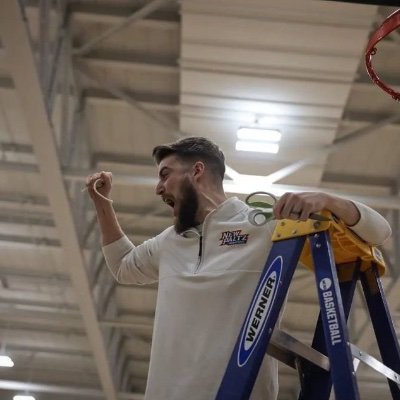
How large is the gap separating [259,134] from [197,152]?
7.56m

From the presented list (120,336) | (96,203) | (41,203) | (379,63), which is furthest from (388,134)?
(120,336)

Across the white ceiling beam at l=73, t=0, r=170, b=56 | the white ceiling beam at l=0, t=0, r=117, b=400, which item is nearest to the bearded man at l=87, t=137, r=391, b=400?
the white ceiling beam at l=0, t=0, r=117, b=400

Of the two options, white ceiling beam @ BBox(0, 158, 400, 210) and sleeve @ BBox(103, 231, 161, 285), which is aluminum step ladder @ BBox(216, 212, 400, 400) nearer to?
sleeve @ BBox(103, 231, 161, 285)

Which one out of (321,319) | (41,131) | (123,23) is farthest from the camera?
(123,23)

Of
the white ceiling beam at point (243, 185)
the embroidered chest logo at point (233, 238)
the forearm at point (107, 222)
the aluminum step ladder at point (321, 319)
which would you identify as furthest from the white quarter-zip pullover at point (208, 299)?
the white ceiling beam at point (243, 185)

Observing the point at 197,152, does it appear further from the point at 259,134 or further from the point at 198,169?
the point at 259,134

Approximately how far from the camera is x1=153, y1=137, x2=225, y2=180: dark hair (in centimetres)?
346

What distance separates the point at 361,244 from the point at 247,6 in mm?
6767

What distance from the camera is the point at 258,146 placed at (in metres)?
11.0

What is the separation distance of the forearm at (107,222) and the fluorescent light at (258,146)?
7188mm

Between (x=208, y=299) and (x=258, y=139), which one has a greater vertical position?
(x=258, y=139)

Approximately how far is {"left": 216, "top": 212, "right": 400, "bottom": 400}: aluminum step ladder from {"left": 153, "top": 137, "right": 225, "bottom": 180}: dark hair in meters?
0.65

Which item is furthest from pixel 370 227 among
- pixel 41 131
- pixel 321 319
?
pixel 41 131

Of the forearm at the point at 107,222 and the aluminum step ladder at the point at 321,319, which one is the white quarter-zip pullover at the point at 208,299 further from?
the forearm at the point at 107,222
